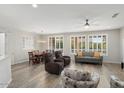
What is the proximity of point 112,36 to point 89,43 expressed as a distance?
5.88 feet

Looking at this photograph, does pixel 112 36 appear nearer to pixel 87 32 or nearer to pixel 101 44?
pixel 101 44

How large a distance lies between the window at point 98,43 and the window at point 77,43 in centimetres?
52

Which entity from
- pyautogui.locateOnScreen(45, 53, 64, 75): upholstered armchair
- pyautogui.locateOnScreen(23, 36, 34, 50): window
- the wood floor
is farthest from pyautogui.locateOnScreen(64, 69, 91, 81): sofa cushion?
pyautogui.locateOnScreen(23, 36, 34, 50): window

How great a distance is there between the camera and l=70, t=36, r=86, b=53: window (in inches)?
360

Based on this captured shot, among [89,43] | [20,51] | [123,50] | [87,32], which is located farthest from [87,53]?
[20,51]

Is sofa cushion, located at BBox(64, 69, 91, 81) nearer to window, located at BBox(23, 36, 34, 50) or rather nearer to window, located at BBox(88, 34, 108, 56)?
window, located at BBox(88, 34, 108, 56)

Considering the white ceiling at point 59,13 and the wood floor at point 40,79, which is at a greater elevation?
the white ceiling at point 59,13

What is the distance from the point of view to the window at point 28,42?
8728 mm

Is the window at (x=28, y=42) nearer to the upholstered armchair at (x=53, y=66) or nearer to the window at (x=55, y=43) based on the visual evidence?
the window at (x=55, y=43)

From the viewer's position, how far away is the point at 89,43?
29.0 feet

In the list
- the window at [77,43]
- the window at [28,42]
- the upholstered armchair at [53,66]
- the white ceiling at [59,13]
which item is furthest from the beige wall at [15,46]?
the window at [77,43]

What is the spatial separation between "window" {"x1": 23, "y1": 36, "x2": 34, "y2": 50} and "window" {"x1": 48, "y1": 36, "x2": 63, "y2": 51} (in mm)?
1778

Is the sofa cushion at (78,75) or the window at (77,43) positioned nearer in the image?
the sofa cushion at (78,75)

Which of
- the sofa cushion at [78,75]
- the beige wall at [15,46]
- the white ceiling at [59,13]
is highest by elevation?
the white ceiling at [59,13]
